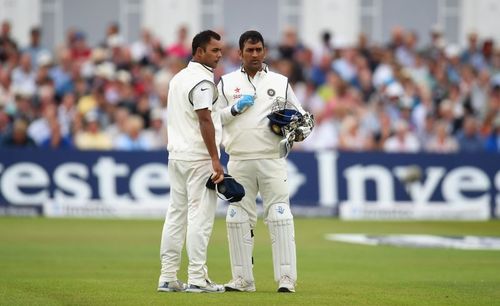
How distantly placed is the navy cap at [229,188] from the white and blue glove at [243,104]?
2.16ft

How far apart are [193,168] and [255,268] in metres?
3.89

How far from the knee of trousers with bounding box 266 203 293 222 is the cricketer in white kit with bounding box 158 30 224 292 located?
0.58m

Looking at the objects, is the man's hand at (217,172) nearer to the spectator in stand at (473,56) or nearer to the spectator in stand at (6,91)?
the spectator in stand at (6,91)

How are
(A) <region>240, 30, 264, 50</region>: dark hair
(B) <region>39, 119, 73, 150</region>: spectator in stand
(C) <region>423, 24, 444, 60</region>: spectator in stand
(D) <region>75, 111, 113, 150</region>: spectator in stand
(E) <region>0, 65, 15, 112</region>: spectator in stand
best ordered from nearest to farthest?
(A) <region>240, 30, 264, 50</region>: dark hair → (D) <region>75, 111, 113, 150</region>: spectator in stand → (B) <region>39, 119, 73, 150</region>: spectator in stand → (E) <region>0, 65, 15, 112</region>: spectator in stand → (C) <region>423, 24, 444, 60</region>: spectator in stand

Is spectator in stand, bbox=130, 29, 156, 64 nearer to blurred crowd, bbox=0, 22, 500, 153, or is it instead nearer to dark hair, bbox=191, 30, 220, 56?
blurred crowd, bbox=0, 22, 500, 153

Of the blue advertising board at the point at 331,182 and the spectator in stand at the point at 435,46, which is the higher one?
the spectator in stand at the point at 435,46

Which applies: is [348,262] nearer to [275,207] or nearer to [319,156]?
[275,207]

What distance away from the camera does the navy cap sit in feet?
39.4

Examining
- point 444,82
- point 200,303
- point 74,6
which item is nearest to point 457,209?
point 444,82

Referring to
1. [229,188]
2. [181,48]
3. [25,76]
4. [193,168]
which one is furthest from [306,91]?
[229,188]

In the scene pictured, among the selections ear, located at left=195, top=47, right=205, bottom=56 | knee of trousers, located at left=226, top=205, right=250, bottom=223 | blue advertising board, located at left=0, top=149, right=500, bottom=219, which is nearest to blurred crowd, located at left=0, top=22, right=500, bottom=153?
blue advertising board, located at left=0, top=149, right=500, bottom=219

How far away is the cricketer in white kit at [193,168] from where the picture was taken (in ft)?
39.9

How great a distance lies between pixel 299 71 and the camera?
28062 mm

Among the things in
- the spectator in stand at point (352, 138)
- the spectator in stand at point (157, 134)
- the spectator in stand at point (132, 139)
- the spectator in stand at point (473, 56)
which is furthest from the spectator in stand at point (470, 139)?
the spectator in stand at point (132, 139)
